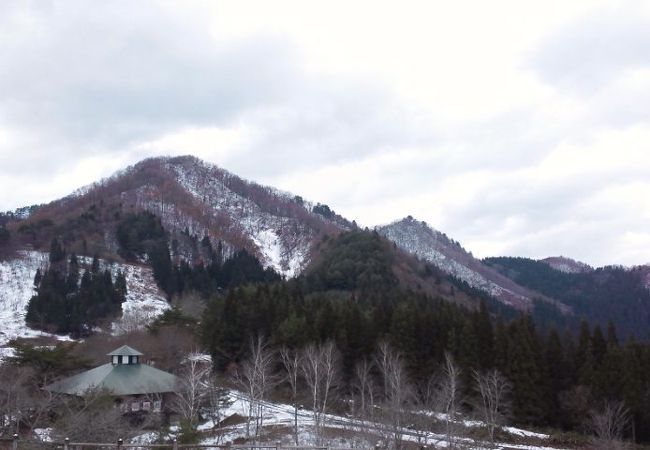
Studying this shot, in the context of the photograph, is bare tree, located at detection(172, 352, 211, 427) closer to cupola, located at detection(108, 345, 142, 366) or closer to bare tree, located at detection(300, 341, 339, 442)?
cupola, located at detection(108, 345, 142, 366)

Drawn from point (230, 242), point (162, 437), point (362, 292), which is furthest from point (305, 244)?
point (162, 437)

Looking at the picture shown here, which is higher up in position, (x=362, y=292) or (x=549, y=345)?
(x=362, y=292)

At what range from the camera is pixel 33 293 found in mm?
90250

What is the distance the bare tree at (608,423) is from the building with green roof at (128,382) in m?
24.3

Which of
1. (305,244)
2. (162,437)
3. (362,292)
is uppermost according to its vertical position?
(305,244)

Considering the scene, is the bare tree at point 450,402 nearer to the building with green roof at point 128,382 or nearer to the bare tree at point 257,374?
the bare tree at point 257,374

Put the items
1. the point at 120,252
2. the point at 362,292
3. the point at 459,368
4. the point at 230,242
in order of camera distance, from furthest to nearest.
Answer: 1. the point at 230,242
2. the point at 120,252
3. the point at 362,292
4. the point at 459,368

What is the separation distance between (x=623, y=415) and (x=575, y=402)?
281cm

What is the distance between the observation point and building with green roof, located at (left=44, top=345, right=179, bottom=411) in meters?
35.6

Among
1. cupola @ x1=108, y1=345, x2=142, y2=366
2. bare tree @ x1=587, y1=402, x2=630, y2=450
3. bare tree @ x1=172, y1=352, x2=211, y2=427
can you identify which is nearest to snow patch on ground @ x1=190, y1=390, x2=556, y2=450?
bare tree @ x1=172, y1=352, x2=211, y2=427

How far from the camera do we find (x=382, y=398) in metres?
37.2

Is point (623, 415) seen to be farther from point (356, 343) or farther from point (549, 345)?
point (356, 343)

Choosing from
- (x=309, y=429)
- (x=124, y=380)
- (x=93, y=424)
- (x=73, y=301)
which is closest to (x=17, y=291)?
(x=73, y=301)

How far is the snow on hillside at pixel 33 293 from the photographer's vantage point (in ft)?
234
